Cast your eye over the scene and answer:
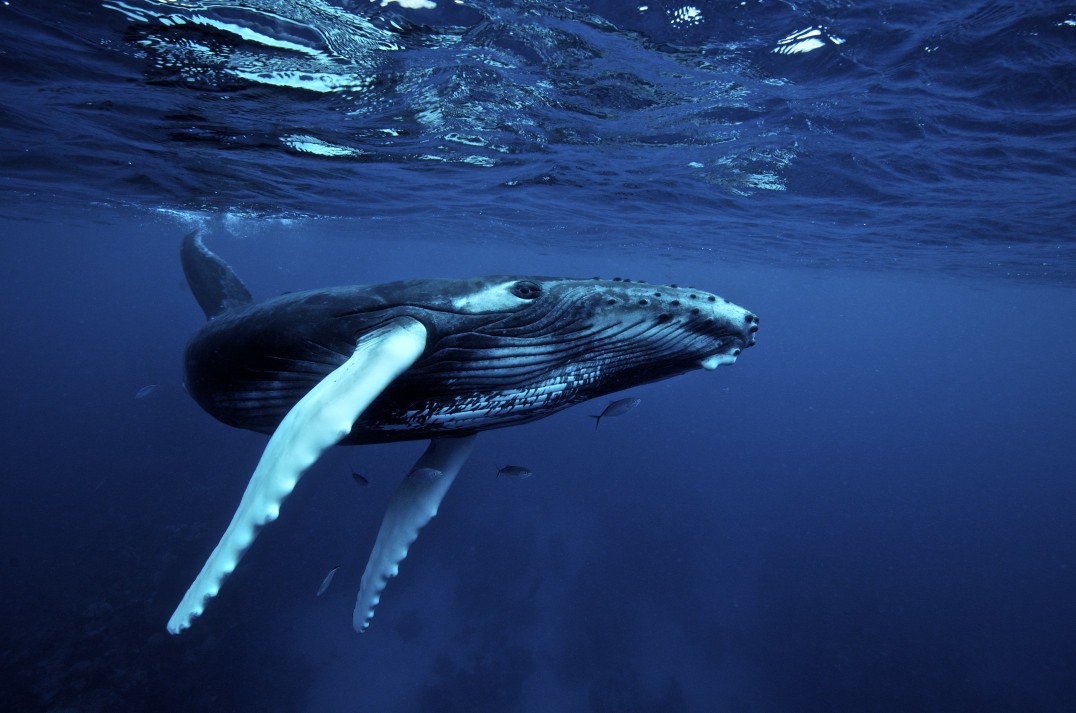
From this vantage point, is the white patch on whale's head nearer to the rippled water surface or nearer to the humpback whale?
the humpback whale

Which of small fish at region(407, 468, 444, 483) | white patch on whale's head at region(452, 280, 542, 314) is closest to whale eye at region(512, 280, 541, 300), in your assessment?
white patch on whale's head at region(452, 280, 542, 314)

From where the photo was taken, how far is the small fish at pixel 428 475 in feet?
12.2

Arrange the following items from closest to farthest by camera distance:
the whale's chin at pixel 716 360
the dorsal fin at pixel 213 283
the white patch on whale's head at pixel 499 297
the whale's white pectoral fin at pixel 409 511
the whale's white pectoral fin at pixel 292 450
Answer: the whale's white pectoral fin at pixel 292 450, the whale's chin at pixel 716 360, the white patch on whale's head at pixel 499 297, the whale's white pectoral fin at pixel 409 511, the dorsal fin at pixel 213 283

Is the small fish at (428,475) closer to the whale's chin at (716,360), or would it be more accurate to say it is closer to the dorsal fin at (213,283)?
the whale's chin at (716,360)

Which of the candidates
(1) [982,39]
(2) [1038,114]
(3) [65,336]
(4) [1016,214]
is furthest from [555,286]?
(3) [65,336]

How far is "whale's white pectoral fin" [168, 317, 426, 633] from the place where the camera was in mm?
1951

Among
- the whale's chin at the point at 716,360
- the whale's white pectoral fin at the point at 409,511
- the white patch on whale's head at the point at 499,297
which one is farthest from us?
the whale's white pectoral fin at the point at 409,511

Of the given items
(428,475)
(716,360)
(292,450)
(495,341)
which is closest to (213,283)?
(428,475)

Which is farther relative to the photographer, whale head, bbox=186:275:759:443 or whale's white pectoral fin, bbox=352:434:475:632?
whale's white pectoral fin, bbox=352:434:475:632

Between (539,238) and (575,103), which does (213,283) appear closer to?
(575,103)

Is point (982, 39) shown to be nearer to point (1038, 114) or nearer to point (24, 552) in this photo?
point (1038, 114)

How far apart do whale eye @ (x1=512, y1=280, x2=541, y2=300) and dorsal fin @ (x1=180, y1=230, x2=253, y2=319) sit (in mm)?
4975

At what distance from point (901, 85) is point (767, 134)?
3170 millimetres

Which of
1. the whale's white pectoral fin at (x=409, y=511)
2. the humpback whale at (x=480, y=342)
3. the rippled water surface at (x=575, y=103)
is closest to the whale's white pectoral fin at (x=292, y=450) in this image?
the humpback whale at (x=480, y=342)
